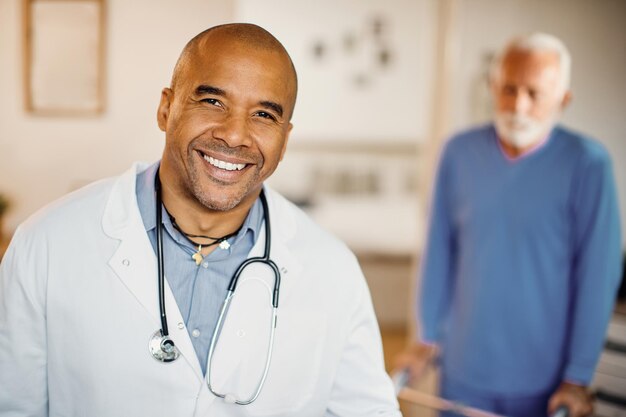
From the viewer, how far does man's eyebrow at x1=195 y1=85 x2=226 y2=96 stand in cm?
87

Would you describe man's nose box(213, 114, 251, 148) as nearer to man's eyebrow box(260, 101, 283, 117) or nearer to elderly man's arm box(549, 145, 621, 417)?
man's eyebrow box(260, 101, 283, 117)

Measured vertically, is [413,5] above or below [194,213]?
above

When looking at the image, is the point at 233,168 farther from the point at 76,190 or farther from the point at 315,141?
the point at 315,141

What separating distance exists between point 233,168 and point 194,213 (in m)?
0.12

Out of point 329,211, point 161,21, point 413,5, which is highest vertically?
point 413,5

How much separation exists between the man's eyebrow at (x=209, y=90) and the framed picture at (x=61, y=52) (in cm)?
18

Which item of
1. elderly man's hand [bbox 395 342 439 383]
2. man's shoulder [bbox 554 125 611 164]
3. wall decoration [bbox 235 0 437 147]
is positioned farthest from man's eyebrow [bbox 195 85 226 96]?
wall decoration [bbox 235 0 437 147]

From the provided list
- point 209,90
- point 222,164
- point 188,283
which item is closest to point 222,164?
point 222,164

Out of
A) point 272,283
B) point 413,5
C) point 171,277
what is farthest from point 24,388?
point 413,5

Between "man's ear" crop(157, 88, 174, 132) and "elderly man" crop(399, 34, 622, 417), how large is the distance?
47.6 inches

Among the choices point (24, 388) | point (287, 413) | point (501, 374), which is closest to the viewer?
point (24, 388)

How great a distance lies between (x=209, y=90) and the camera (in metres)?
0.87

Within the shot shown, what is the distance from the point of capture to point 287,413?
102 centimetres

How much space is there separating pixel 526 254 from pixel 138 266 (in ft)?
4.18
